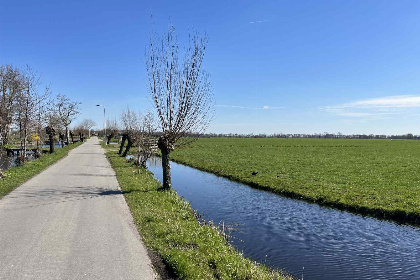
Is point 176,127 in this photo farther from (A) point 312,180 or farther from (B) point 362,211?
(A) point 312,180

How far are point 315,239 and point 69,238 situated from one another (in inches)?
312

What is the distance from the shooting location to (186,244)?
8.07m

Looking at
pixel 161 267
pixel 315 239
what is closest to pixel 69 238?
pixel 161 267

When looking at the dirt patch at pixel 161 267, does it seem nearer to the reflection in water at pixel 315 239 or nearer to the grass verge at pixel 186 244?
the grass verge at pixel 186 244

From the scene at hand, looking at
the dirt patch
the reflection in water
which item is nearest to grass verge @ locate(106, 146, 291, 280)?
the dirt patch

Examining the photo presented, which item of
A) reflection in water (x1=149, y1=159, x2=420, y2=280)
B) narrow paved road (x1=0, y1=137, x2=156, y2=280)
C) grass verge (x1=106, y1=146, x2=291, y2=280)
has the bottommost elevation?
reflection in water (x1=149, y1=159, x2=420, y2=280)

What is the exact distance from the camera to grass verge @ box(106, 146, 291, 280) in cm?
657

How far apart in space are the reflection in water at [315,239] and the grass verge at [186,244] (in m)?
1.41

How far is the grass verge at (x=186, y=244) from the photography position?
6.57 m

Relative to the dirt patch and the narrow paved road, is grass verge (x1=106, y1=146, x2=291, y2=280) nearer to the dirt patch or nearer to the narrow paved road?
the dirt patch

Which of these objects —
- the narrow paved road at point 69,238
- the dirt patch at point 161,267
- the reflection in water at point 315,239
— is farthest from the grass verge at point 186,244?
the reflection in water at point 315,239

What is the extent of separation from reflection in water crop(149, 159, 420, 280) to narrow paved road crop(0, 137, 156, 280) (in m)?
3.82

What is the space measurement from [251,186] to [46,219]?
14099mm

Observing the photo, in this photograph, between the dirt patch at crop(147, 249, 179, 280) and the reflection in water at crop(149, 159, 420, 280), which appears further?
the reflection in water at crop(149, 159, 420, 280)
